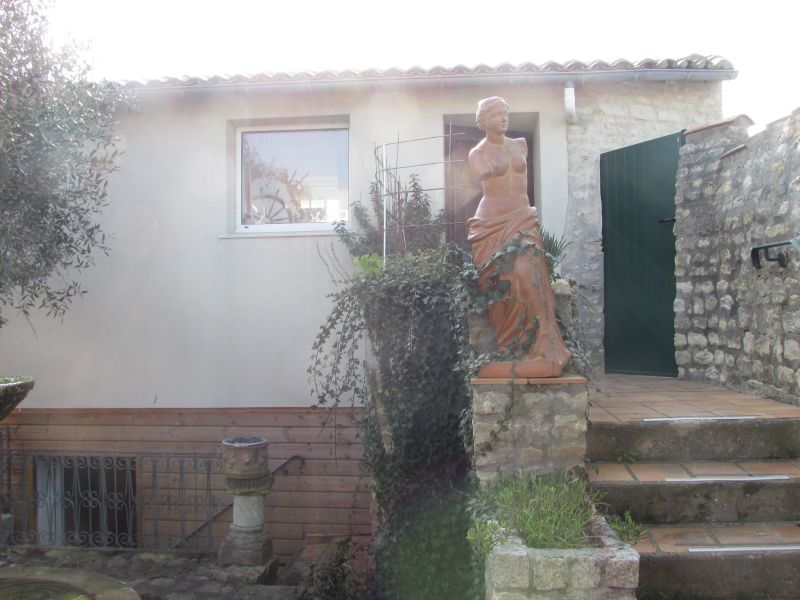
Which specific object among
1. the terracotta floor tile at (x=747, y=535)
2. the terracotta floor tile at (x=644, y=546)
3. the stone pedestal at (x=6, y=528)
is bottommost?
the stone pedestal at (x=6, y=528)

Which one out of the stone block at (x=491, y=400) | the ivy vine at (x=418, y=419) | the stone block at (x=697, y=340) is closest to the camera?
the stone block at (x=491, y=400)

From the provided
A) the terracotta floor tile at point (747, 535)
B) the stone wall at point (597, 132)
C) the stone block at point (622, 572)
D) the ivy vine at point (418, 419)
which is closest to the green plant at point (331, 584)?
the ivy vine at point (418, 419)

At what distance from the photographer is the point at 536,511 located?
9.62 feet

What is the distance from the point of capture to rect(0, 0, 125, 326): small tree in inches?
188

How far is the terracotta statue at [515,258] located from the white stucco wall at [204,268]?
2.79 m

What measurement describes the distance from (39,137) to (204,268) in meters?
2.09

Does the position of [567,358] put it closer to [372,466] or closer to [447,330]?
[447,330]

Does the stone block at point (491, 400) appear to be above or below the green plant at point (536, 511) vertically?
above

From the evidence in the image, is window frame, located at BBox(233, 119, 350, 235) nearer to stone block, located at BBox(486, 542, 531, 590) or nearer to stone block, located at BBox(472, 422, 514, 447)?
stone block, located at BBox(472, 422, 514, 447)

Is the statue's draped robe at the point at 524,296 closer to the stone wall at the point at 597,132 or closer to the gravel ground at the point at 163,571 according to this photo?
the gravel ground at the point at 163,571

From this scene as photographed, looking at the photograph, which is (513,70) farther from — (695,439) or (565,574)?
(565,574)

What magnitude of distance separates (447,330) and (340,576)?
6.42 feet

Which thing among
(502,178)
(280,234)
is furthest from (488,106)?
(280,234)

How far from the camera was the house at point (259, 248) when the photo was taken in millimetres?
6375
